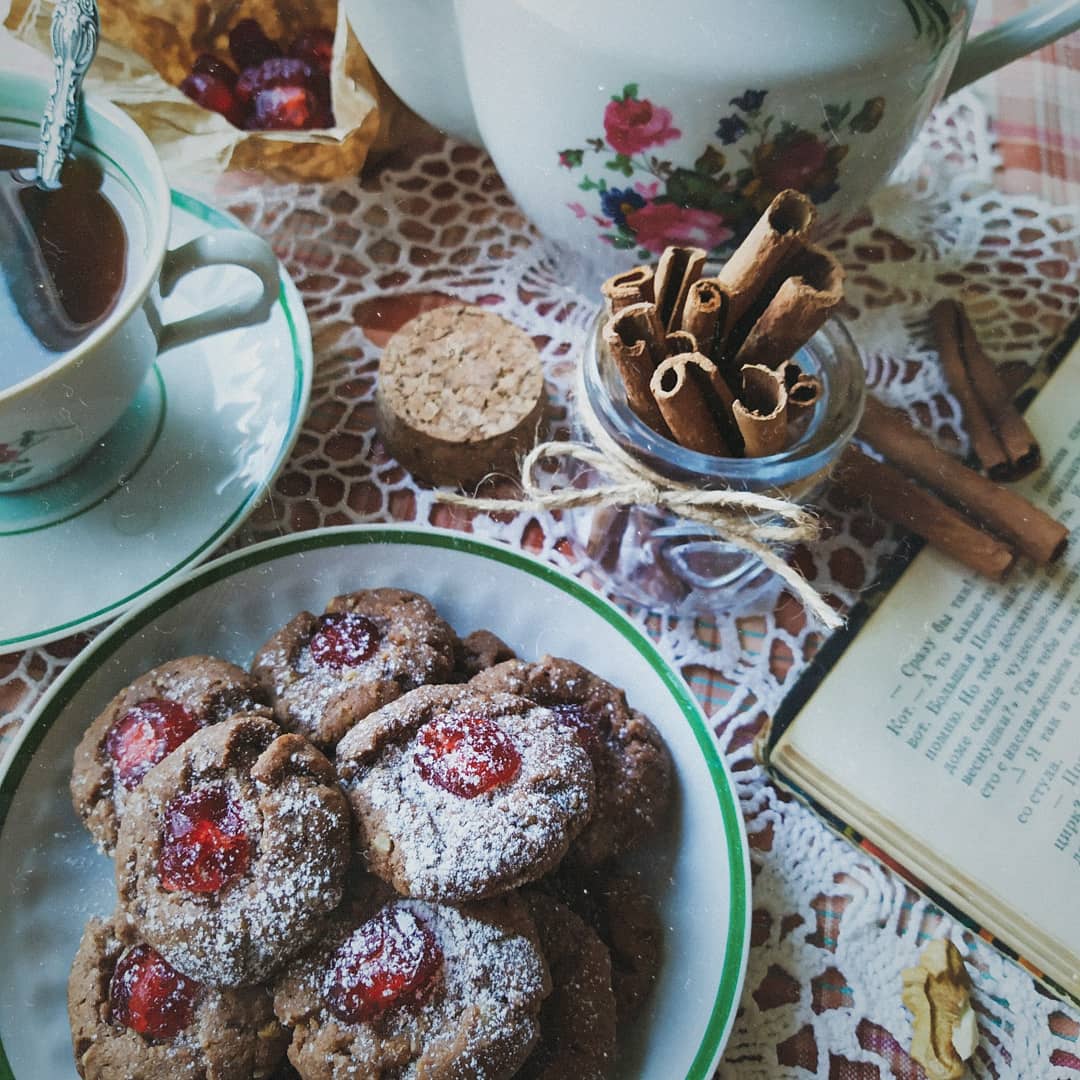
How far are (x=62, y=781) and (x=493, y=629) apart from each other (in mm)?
356

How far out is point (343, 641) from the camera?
0.79 metres

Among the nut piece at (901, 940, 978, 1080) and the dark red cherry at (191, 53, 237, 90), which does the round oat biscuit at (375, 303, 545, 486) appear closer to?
the dark red cherry at (191, 53, 237, 90)

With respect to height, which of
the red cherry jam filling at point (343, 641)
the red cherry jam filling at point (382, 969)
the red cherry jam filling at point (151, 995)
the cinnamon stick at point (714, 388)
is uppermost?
the cinnamon stick at point (714, 388)

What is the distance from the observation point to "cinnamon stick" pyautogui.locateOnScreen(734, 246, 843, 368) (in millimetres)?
687

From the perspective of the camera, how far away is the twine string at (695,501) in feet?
2.41

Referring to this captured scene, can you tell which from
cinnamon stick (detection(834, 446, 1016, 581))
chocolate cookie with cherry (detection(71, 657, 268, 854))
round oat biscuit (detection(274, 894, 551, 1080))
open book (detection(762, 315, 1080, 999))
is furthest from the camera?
cinnamon stick (detection(834, 446, 1016, 581))

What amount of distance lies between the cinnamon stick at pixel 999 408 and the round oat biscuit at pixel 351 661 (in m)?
0.59

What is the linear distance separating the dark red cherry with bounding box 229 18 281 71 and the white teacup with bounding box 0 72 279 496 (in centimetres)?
27

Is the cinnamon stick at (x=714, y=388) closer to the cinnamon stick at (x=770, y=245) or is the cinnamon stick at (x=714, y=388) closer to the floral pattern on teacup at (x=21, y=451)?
the cinnamon stick at (x=770, y=245)

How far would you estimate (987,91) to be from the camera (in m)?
1.16

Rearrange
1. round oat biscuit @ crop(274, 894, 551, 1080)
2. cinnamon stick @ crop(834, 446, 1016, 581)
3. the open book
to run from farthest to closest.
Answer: cinnamon stick @ crop(834, 446, 1016, 581), the open book, round oat biscuit @ crop(274, 894, 551, 1080)

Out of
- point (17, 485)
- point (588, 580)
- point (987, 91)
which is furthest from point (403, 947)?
point (987, 91)

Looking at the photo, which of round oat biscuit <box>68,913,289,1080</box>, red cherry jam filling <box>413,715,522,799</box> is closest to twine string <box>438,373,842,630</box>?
red cherry jam filling <box>413,715,522,799</box>

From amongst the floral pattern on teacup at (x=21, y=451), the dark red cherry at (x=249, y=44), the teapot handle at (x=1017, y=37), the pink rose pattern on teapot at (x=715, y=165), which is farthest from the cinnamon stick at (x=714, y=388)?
the dark red cherry at (x=249, y=44)
